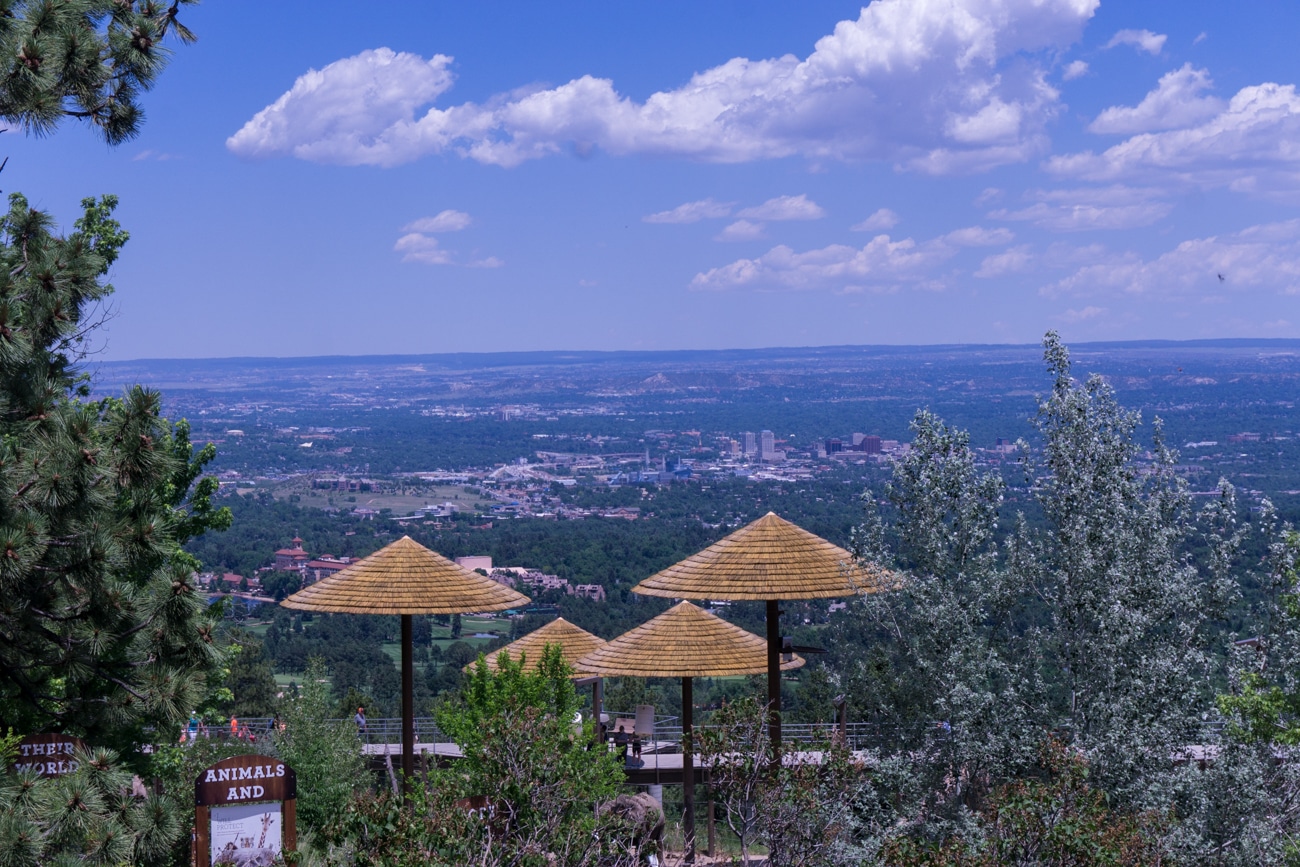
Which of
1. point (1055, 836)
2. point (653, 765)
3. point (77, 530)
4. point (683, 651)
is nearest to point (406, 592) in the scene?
point (683, 651)

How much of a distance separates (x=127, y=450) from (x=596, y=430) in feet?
591

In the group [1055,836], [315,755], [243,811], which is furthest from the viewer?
[315,755]

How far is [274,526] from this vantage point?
292ft

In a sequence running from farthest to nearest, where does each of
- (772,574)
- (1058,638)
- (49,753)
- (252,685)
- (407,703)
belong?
(252,685) → (407,703) → (772,574) → (1058,638) → (49,753)

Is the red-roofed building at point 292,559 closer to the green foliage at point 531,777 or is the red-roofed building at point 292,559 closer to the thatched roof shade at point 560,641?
the thatched roof shade at point 560,641

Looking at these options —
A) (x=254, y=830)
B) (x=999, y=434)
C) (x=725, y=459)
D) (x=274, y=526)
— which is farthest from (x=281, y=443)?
(x=254, y=830)

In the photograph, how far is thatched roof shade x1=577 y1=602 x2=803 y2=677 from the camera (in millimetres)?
13586

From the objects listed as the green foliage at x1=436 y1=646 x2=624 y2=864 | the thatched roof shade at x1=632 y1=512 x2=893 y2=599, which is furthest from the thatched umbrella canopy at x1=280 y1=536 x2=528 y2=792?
the green foliage at x1=436 y1=646 x2=624 y2=864

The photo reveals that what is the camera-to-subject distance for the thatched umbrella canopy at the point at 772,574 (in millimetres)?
11180

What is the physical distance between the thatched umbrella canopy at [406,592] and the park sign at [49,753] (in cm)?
418

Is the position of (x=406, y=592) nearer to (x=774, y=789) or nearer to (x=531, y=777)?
(x=531, y=777)

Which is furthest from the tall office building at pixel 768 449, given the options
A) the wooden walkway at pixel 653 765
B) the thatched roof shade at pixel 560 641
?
the thatched roof shade at pixel 560 641

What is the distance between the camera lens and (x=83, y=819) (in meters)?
7.08

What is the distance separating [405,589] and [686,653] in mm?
3084
